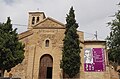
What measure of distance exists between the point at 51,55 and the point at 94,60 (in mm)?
5939

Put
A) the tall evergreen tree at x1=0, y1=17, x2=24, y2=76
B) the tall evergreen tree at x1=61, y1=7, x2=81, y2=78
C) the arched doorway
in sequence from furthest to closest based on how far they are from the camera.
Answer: the arched doorway
the tall evergreen tree at x1=61, y1=7, x2=81, y2=78
the tall evergreen tree at x1=0, y1=17, x2=24, y2=76

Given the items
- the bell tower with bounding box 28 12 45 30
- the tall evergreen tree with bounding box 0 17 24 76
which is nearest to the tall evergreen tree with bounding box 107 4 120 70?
the tall evergreen tree with bounding box 0 17 24 76

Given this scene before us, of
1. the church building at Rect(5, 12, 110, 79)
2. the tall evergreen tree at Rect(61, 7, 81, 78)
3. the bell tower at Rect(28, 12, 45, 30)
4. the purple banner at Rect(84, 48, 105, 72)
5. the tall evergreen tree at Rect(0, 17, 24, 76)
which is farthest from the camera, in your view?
the bell tower at Rect(28, 12, 45, 30)

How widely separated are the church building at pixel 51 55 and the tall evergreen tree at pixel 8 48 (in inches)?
265

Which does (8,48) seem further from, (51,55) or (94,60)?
Result: (94,60)

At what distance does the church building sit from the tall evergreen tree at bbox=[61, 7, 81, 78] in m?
1.42

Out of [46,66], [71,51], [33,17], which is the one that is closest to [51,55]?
[46,66]

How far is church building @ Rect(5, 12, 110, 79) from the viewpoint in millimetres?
29938

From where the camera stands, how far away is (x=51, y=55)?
3083 centimetres

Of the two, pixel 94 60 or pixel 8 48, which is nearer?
pixel 8 48

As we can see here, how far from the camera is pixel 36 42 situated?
3144cm

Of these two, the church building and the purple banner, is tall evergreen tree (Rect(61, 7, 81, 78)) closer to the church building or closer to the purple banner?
the church building

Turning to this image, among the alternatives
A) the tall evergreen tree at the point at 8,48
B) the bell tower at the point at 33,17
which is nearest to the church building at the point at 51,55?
the tall evergreen tree at the point at 8,48

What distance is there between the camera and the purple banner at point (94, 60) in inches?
1183
